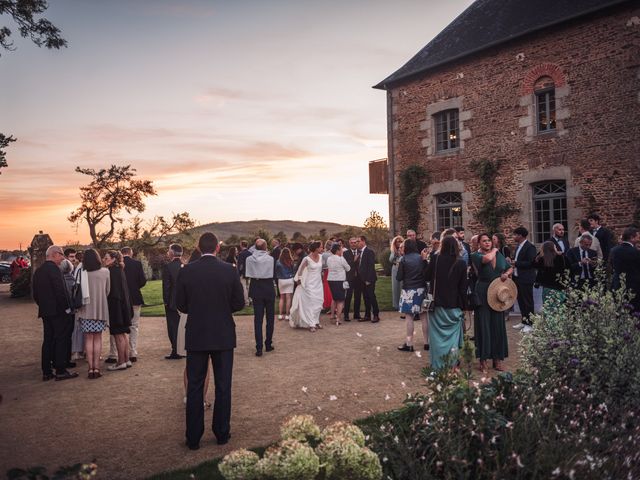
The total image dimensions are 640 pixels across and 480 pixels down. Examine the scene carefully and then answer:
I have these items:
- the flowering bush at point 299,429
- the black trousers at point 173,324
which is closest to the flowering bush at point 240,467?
the flowering bush at point 299,429

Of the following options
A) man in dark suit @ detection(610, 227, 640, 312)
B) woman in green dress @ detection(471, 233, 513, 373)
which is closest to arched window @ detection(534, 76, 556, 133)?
man in dark suit @ detection(610, 227, 640, 312)

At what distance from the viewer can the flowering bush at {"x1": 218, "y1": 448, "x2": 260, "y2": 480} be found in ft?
9.25

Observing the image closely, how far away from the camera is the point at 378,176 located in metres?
23.1

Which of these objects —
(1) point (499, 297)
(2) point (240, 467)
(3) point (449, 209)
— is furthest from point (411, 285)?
(3) point (449, 209)

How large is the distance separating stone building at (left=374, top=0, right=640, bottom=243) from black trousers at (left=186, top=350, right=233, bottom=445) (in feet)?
40.9

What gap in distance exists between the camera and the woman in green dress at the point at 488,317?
776 cm

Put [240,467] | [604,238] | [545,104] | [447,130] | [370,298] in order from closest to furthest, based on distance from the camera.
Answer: [240,467] < [604,238] < [370,298] < [545,104] < [447,130]

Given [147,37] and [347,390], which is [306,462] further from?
[147,37]

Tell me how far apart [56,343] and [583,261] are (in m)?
9.50

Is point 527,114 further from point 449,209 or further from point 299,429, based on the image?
point 299,429

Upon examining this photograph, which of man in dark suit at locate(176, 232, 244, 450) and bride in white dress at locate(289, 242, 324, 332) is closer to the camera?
man in dark suit at locate(176, 232, 244, 450)

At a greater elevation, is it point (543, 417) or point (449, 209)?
point (449, 209)

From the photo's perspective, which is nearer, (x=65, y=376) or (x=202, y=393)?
(x=202, y=393)

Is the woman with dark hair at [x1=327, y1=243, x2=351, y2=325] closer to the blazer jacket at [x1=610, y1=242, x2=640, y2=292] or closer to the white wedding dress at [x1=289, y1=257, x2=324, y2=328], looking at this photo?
the white wedding dress at [x1=289, y1=257, x2=324, y2=328]
